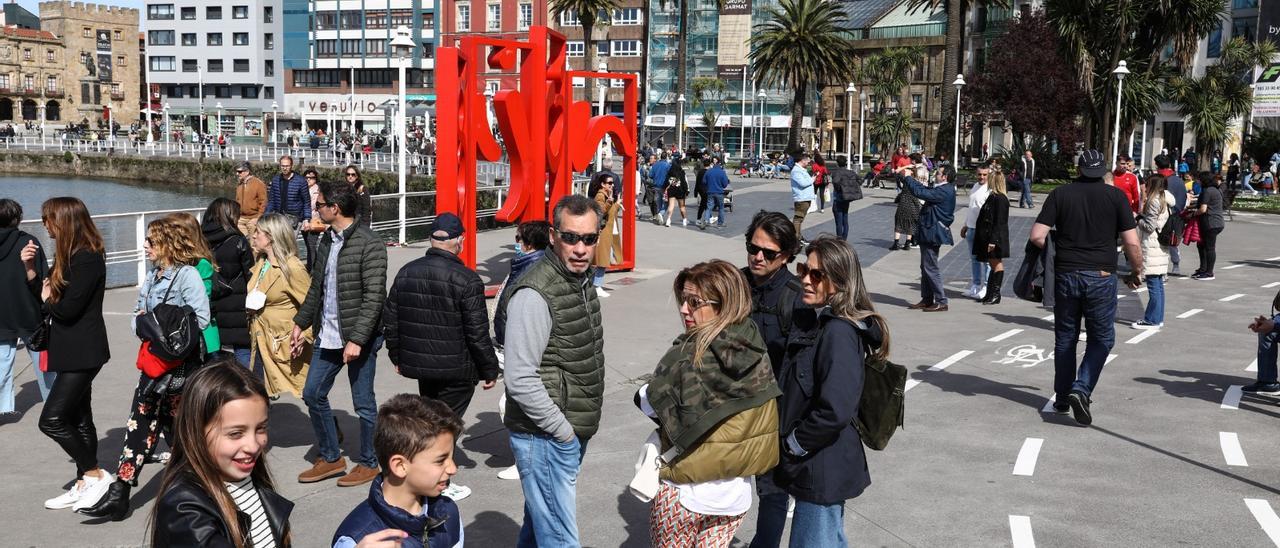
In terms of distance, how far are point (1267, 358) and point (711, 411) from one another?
21.6ft

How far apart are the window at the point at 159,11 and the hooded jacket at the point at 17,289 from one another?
95.5m

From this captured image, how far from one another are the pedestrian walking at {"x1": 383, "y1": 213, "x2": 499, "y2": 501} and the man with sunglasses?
10.2 metres

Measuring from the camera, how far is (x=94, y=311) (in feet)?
19.7

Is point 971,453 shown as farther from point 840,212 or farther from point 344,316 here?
point 840,212

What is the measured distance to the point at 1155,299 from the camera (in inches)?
465

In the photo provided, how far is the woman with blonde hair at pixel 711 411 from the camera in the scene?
3.83 metres

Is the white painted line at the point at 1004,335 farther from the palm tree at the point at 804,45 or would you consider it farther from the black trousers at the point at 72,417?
the palm tree at the point at 804,45

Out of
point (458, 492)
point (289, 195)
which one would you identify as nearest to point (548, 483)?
point (458, 492)

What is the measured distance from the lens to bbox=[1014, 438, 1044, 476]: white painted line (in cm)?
680

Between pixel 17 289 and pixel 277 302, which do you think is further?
pixel 277 302

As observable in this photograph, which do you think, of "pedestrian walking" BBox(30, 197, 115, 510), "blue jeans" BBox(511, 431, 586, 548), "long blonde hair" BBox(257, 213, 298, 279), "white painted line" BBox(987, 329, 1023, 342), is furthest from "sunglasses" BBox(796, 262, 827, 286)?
"white painted line" BBox(987, 329, 1023, 342)

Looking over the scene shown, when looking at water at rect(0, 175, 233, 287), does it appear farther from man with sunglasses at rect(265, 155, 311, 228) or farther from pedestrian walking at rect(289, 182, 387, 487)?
pedestrian walking at rect(289, 182, 387, 487)

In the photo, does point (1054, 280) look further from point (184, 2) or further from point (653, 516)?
point (184, 2)

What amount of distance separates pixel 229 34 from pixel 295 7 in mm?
7269
